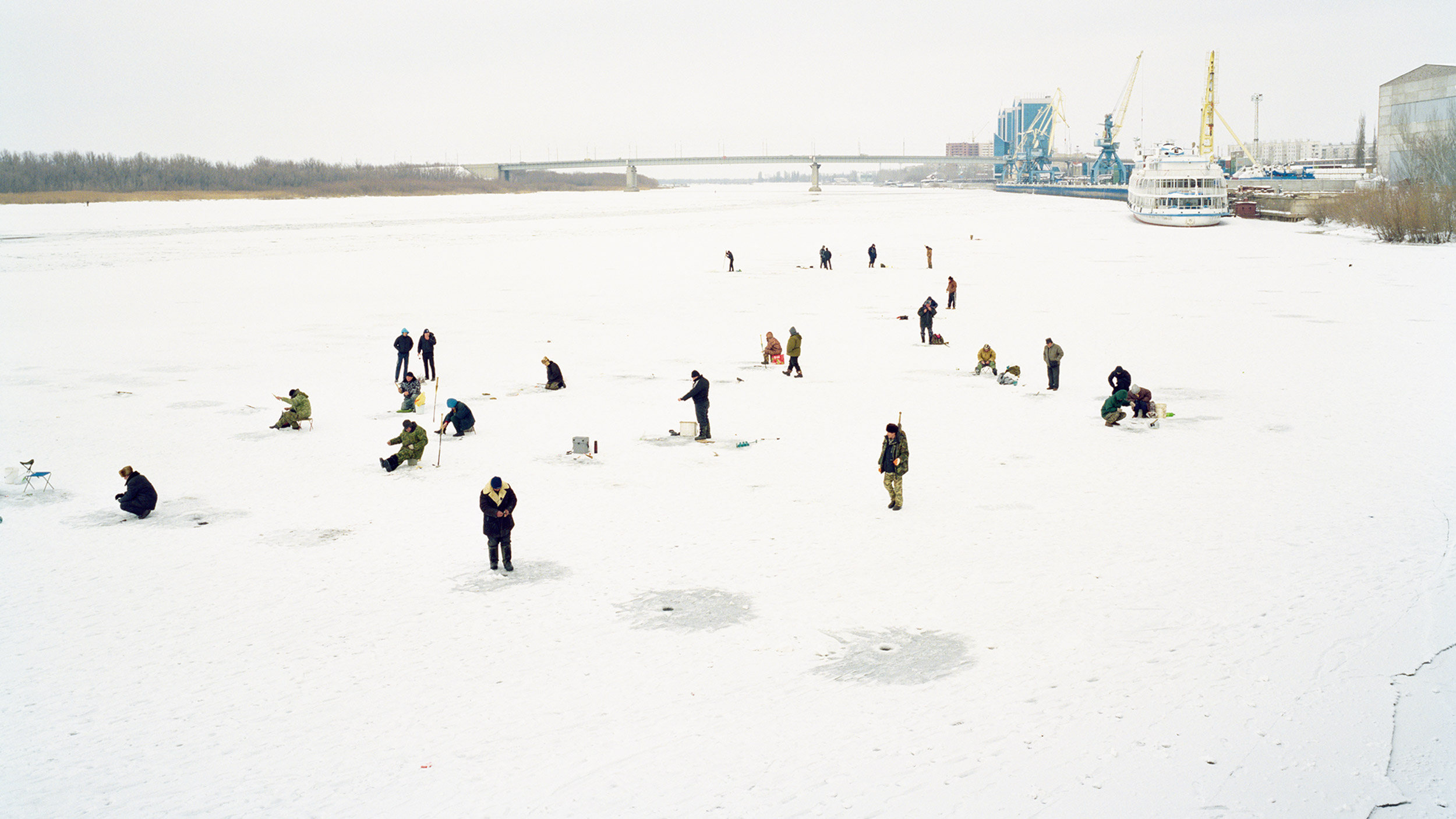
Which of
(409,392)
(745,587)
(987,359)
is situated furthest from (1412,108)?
(745,587)

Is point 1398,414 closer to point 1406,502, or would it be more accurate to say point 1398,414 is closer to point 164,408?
point 1406,502

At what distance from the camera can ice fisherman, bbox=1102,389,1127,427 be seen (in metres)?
18.9

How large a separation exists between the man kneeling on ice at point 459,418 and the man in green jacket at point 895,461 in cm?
852

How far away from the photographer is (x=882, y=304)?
3766cm

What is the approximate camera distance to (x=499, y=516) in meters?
12.1

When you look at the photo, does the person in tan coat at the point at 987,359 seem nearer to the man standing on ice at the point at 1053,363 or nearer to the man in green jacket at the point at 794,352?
the man standing on ice at the point at 1053,363

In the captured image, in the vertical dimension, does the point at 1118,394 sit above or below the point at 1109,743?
above

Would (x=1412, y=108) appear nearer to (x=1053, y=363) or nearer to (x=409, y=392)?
(x=1053, y=363)

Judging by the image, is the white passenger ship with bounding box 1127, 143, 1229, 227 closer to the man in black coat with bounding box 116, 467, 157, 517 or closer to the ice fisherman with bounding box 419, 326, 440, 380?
the ice fisherman with bounding box 419, 326, 440, 380

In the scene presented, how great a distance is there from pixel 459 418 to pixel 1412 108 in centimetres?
10264

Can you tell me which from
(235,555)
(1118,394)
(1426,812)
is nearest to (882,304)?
(1118,394)

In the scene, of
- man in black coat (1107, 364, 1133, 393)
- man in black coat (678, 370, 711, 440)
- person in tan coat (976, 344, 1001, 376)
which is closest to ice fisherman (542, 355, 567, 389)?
man in black coat (678, 370, 711, 440)

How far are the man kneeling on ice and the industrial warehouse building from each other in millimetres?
81554

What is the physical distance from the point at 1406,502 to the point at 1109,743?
8.82m
